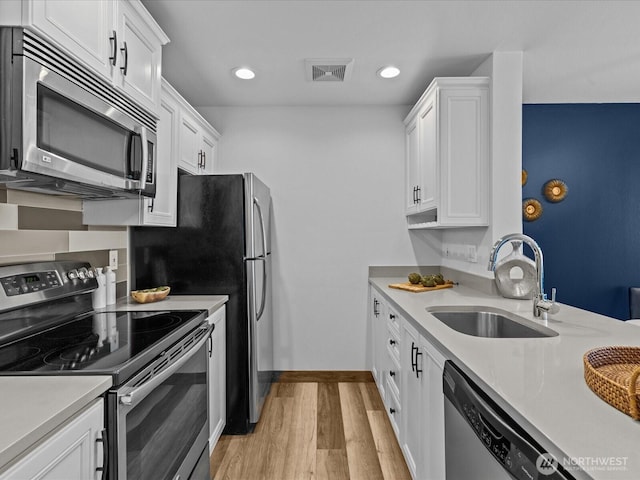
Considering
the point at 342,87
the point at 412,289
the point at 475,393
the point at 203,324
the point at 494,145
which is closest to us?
the point at 475,393

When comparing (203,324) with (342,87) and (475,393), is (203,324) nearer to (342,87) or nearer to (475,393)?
(475,393)

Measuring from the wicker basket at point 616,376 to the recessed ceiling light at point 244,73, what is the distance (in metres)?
2.67

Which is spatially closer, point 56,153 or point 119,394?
point 119,394

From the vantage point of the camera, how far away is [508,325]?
2.08 meters

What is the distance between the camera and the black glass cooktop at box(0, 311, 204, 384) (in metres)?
1.23

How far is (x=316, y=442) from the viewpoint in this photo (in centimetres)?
258

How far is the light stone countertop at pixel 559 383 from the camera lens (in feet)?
2.48

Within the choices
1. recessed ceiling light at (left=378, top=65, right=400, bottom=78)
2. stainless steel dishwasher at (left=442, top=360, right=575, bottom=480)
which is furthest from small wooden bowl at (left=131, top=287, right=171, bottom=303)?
recessed ceiling light at (left=378, top=65, right=400, bottom=78)

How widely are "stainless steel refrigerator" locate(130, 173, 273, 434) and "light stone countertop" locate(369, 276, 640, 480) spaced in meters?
1.14

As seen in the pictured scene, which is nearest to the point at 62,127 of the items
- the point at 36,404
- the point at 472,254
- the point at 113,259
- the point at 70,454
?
the point at 36,404

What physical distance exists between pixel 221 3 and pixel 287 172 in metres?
1.75

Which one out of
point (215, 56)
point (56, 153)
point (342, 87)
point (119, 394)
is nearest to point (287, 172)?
point (342, 87)

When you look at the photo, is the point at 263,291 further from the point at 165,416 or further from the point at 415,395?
the point at 165,416

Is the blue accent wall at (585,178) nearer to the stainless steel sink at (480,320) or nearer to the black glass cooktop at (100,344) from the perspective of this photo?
the stainless steel sink at (480,320)
